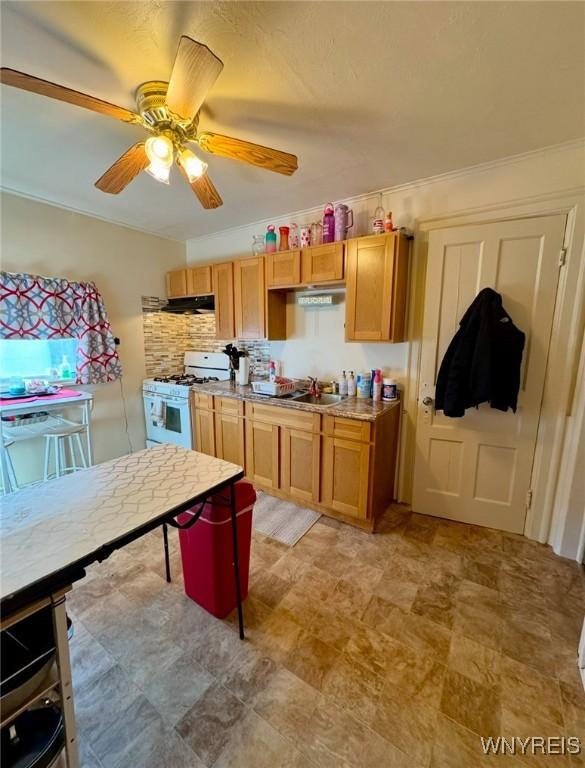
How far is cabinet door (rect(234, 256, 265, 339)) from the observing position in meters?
2.80

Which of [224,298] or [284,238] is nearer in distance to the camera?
[284,238]

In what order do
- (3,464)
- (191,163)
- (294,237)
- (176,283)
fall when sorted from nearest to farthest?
(191,163)
(3,464)
(294,237)
(176,283)

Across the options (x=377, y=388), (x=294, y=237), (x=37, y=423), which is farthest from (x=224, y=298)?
(x=37, y=423)

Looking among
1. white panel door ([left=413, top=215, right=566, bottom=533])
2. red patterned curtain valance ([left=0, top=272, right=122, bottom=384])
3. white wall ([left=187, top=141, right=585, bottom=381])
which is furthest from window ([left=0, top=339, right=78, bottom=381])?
white panel door ([left=413, top=215, right=566, bottom=533])

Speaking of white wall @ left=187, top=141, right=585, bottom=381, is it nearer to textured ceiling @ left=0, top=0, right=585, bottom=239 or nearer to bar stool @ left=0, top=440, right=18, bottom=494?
textured ceiling @ left=0, top=0, right=585, bottom=239

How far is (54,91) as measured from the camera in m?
1.08

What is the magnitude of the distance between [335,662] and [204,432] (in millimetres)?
2120

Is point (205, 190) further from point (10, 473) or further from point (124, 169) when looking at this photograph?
point (10, 473)

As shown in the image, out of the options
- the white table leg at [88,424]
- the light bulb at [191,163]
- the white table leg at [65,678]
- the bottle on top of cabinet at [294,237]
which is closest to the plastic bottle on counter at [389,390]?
the bottle on top of cabinet at [294,237]

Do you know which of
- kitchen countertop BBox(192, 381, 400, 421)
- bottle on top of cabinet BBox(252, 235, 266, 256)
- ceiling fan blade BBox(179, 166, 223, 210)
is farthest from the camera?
bottle on top of cabinet BBox(252, 235, 266, 256)

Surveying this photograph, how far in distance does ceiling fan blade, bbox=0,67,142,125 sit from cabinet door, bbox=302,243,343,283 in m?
1.44

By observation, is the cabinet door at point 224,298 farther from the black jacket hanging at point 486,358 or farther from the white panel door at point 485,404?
the black jacket hanging at point 486,358

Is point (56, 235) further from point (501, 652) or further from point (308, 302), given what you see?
point (501, 652)

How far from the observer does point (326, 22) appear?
3.57 feet
